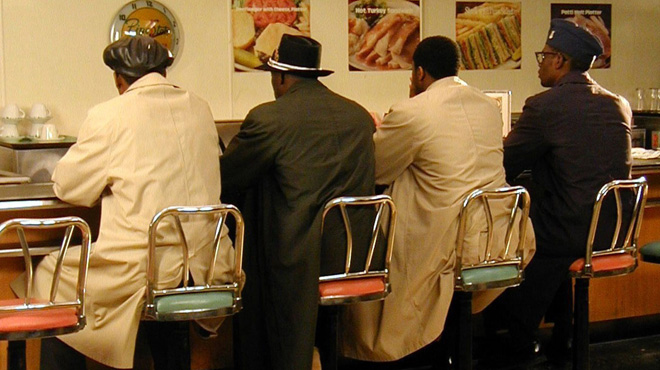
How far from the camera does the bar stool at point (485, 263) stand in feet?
11.7

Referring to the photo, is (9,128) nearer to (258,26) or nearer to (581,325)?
(258,26)

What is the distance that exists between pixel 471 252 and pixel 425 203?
0.28m

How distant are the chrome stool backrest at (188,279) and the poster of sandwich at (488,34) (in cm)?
397

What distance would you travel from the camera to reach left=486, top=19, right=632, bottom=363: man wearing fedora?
4.02 metres

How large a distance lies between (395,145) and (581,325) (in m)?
1.12

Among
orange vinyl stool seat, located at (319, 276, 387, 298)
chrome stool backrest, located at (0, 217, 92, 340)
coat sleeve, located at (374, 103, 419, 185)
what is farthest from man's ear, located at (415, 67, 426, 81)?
chrome stool backrest, located at (0, 217, 92, 340)

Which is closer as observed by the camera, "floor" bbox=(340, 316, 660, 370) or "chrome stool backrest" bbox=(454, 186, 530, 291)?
"chrome stool backrest" bbox=(454, 186, 530, 291)

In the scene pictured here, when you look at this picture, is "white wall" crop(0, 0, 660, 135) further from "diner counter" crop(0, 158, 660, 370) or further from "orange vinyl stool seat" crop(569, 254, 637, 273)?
"orange vinyl stool seat" crop(569, 254, 637, 273)

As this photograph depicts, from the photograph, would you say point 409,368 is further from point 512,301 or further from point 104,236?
point 104,236

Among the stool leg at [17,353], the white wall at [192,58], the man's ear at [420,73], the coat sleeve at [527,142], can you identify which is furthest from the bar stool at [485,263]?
the white wall at [192,58]

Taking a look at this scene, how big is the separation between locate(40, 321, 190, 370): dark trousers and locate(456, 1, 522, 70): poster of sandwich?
12.8 ft

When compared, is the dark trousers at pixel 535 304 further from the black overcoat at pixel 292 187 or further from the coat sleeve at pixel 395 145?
the black overcoat at pixel 292 187

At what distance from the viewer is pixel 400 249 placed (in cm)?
382

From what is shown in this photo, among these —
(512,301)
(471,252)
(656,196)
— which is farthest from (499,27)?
(471,252)
